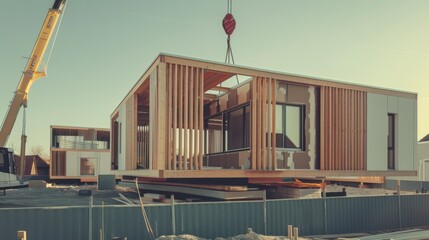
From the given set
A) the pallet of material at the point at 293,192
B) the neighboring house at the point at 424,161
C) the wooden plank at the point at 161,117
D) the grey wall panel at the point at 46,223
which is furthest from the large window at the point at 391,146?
the neighboring house at the point at 424,161

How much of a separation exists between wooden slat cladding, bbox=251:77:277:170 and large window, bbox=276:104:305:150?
0.73 metres

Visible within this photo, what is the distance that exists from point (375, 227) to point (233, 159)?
21.2 feet

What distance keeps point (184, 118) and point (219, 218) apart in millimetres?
3662

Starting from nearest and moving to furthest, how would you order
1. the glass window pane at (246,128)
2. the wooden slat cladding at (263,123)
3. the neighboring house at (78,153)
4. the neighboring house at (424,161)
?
1. the wooden slat cladding at (263,123)
2. the glass window pane at (246,128)
3. the neighboring house at (424,161)
4. the neighboring house at (78,153)

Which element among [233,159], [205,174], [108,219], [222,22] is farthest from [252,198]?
[222,22]

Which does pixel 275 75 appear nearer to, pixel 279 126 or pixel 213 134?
pixel 279 126

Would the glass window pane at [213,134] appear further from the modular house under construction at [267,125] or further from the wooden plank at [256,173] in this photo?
the wooden plank at [256,173]

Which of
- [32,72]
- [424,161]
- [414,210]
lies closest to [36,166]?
[32,72]

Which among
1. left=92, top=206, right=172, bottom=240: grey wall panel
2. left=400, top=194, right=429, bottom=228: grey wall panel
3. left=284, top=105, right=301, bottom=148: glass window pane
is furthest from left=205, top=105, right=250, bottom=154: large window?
left=400, top=194, right=429, bottom=228: grey wall panel

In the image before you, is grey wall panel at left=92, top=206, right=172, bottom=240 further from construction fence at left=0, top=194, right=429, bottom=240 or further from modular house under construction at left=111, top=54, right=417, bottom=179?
modular house under construction at left=111, top=54, right=417, bottom=179

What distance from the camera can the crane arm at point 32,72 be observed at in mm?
27797

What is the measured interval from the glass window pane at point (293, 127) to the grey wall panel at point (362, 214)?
2901 mm

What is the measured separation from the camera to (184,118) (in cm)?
1349

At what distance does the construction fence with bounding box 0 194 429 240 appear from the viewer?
1059 cm
